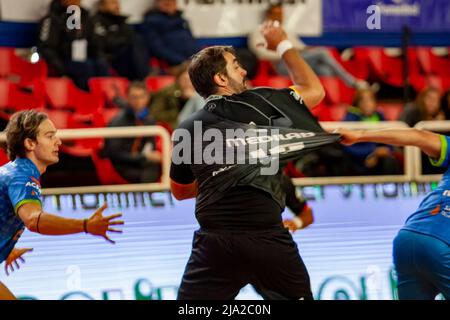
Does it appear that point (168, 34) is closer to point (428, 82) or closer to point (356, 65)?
point (356, 65)

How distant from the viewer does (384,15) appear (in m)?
9.42

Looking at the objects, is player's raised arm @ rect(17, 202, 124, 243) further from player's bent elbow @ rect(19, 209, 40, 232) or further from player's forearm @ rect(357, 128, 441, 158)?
player's forearm @ rect(357, 128, 441, 158)

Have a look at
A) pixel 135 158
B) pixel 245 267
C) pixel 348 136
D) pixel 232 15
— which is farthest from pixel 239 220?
pixel 232 15

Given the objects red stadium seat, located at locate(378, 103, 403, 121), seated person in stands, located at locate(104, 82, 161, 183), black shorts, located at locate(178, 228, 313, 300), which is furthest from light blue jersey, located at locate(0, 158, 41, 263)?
red stadium seat, located at locate(378, 103, 403, 121)

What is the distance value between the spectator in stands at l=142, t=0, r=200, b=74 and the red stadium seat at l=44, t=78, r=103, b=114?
88 centimetres

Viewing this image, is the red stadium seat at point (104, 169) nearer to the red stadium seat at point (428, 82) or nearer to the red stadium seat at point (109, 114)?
the red stadium seat at point (109, 114)

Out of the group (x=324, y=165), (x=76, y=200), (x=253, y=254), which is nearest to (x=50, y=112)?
(x=76, y=200)

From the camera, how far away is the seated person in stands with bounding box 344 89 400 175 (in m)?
8.45

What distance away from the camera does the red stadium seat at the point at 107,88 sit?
8329 millimetres

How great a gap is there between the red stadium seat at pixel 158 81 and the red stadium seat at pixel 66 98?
2.00 ft

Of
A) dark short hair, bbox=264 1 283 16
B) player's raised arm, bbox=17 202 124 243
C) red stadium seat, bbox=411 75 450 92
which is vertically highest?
dark short hair, bbox=264 1 283 16

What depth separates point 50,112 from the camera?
8.07 meters

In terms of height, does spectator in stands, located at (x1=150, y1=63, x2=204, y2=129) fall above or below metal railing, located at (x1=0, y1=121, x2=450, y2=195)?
above

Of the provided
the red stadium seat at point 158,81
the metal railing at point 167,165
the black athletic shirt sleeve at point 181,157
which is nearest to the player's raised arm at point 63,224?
the black athletic shirt sleeve at point 181,157
